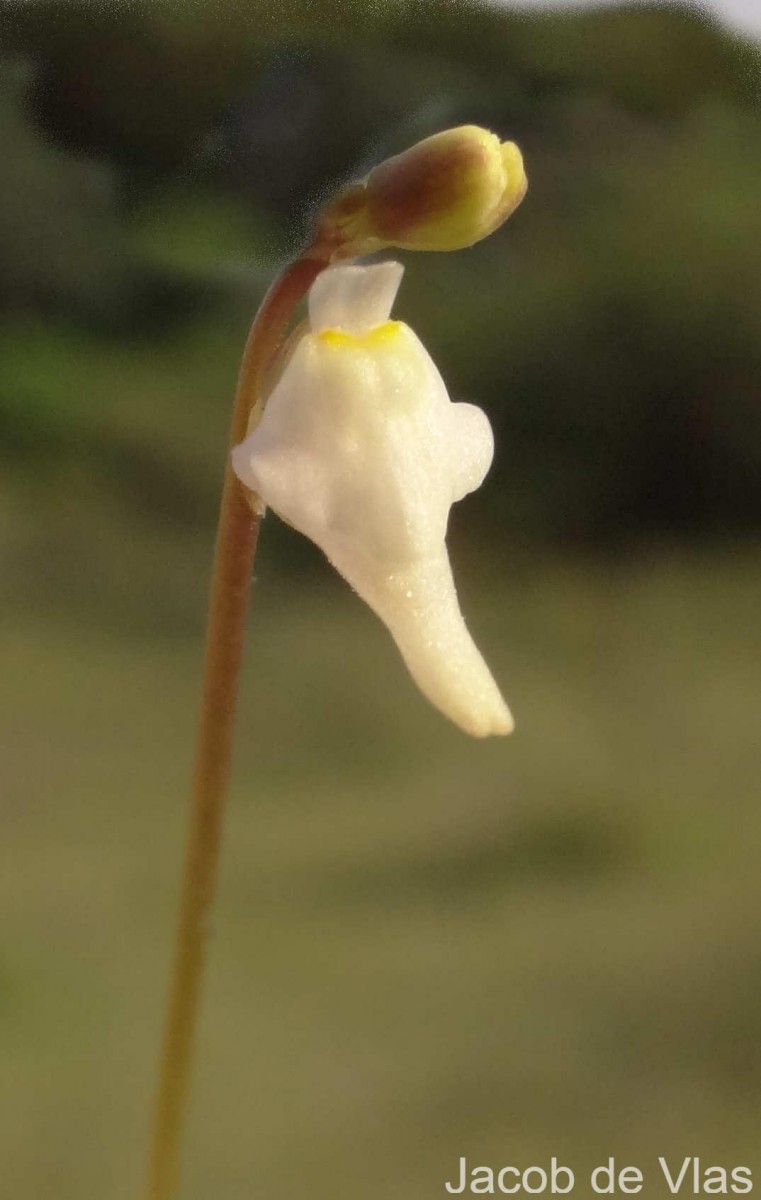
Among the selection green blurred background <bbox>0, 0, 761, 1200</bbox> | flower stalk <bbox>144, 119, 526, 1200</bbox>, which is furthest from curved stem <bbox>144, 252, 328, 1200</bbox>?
green blurred background <bbox>0, 0, 761, 1200</bbox>

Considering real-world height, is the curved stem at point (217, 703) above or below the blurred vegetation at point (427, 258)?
below

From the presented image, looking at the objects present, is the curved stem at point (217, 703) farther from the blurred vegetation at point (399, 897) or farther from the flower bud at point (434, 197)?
the blurred vegetation at point (399, 897)

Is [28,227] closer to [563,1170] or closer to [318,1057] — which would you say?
[318,1057]

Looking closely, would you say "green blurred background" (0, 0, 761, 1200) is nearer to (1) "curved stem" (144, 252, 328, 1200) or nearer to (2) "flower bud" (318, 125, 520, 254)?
(1) "curved stem" (144, 252, 328, 1200)

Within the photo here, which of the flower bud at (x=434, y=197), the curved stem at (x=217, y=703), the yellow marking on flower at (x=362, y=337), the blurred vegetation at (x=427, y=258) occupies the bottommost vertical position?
the curved stem at (x=217, y=703)

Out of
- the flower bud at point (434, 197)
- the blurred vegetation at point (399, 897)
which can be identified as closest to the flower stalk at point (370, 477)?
the flower bud at point (434, 197)

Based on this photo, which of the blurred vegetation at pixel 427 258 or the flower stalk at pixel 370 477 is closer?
the flower stalk at pixel 370 477

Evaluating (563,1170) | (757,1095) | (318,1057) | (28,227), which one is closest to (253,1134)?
(318,1057)
